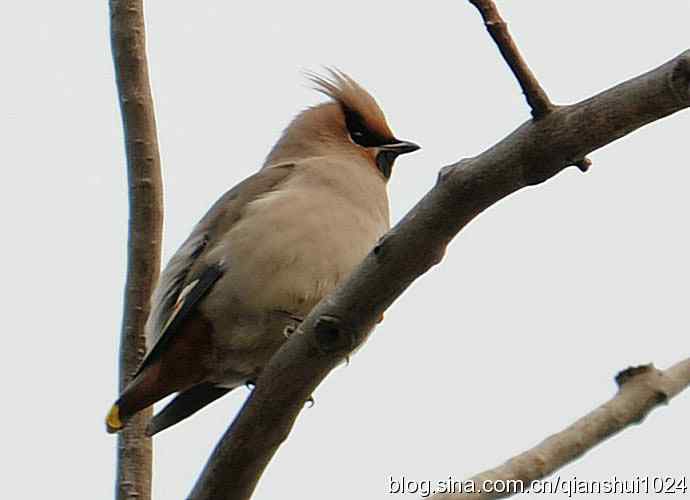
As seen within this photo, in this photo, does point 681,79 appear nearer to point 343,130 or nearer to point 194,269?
point 194,269

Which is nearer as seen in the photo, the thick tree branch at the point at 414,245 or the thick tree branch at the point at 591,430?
the thick tree branch at the point at 414,245

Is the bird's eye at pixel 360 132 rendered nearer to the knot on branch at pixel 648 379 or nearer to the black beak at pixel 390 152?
the black beak at pixel 390 152

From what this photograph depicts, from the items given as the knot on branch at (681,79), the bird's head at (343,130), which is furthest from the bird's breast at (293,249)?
the knot on branch at (681,79)

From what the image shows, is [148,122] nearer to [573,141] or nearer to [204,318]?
[204,318]

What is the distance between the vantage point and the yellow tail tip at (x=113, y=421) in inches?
154

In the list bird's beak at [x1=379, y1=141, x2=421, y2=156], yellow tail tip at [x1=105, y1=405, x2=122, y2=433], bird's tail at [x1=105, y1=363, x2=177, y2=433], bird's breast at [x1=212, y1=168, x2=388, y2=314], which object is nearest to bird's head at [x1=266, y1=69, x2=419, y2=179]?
bird's beak at [x1=379, y1=141, x2=421, y2=156]

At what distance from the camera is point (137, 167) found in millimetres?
4020

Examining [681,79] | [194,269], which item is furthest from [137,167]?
[681,79]

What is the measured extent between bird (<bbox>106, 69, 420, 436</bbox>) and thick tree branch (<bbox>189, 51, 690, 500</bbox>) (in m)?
0.95

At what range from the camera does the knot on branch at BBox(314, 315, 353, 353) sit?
2840 mm

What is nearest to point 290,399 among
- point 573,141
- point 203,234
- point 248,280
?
point 573,141

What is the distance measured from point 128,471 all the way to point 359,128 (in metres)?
2.02

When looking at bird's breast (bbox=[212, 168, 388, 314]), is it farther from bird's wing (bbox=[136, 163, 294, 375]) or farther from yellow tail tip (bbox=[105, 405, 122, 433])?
yellow tail tip (bbox=[105, 405, 122, 433])

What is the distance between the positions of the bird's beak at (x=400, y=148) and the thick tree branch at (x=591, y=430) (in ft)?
8.85
